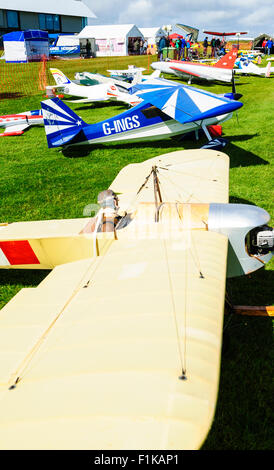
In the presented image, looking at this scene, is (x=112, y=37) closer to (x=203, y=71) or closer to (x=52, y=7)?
(x=52, y=7)

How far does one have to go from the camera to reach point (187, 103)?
388 inches

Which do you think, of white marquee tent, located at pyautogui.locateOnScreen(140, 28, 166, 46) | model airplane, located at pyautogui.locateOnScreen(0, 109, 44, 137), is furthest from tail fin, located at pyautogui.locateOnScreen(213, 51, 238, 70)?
white marquee tent, located at pyautogui.locateOnScreen(140, 28, 166, 46)

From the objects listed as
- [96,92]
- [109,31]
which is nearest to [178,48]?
[109,31]

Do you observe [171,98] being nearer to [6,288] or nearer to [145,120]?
[145,120]

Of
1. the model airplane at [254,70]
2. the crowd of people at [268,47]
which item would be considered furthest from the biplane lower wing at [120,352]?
the crowd of people at [268,47]

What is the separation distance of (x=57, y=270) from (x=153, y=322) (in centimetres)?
179

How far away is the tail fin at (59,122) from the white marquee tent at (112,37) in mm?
35014

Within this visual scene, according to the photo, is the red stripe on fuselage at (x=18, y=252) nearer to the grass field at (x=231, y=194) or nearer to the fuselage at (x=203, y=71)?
the grass field at (x=231, y=194)

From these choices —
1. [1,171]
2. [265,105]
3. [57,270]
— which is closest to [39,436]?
[57,270]

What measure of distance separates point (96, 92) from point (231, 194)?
13.2m

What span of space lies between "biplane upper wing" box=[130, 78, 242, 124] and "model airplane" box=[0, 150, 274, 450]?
5.03m

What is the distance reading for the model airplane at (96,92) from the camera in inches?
658

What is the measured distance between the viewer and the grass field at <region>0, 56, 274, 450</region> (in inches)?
125

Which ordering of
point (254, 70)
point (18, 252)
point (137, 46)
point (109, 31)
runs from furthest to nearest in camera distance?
point (137, 46) < point (109, 31) < point (254, 70) < point (18, 252)
